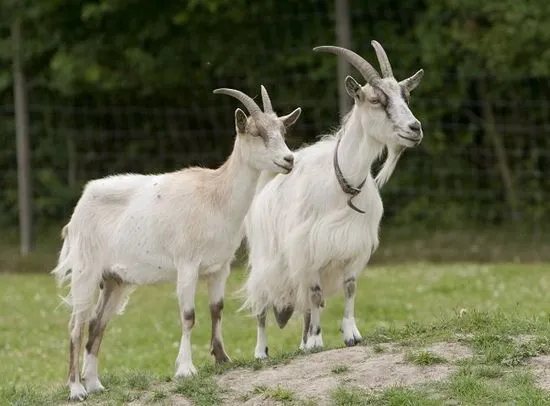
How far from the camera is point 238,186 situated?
356 inches

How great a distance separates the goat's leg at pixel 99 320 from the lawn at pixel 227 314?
113cm

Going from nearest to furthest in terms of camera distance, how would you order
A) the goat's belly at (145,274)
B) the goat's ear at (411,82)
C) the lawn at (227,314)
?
the goat's belly at (145,274)
the goat's ear at (411,82)
the lawn at (227,314)

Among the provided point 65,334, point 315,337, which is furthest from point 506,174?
point 315,337

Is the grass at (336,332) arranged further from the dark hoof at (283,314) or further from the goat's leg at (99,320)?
the dark hoof at (283,314)

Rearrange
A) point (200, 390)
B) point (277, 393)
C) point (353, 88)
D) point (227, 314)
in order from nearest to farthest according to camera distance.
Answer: point (277, 393) < point (200, 390) < point (353, 88) < point (227, 314)

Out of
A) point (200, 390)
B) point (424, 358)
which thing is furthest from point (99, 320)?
point (424, 358)

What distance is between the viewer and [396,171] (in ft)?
66.2

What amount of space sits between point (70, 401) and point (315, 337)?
1.67 metres

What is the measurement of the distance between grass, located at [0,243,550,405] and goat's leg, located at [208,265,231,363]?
0.12 m

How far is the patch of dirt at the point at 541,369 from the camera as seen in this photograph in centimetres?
802

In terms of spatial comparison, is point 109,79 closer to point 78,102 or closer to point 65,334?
point 78,102

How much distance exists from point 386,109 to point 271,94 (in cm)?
1148

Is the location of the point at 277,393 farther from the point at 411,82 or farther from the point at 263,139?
the point at 411,82

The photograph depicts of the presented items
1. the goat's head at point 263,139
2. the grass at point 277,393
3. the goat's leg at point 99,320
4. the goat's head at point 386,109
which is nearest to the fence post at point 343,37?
the goat's head at point 386,109
